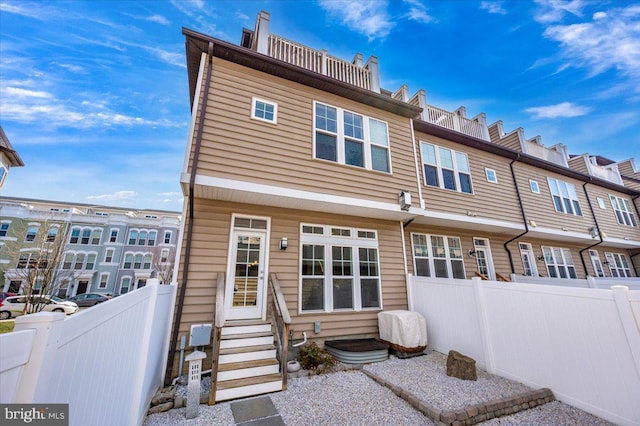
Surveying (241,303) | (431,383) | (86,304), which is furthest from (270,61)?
(86,304)

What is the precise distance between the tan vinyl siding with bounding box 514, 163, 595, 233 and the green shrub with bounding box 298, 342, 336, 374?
894cm

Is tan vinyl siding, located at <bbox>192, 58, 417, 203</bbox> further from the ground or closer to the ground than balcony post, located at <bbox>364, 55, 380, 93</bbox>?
closer to the ground

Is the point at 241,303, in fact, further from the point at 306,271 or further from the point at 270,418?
the point at 270,418

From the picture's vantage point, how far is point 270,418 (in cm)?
311

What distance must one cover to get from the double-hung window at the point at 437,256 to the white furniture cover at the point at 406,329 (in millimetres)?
2030

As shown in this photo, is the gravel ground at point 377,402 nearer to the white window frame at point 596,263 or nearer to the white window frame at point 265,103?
the white window frame at point 265,103

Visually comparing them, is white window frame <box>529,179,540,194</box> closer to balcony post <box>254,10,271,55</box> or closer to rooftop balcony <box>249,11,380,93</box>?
rooftop balcony <box>249,11,380,93</box>

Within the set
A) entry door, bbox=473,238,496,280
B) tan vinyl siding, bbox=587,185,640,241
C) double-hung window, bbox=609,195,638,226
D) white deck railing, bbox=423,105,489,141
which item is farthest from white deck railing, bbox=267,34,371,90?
double-hung window, bbox=609,195,638,226

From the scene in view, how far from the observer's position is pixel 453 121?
29.6ft

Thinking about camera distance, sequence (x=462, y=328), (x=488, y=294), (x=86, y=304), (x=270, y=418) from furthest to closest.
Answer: (x=86, y=304) < (x=462, y=328) < (x=488, y=294) < (x=270, y=418)

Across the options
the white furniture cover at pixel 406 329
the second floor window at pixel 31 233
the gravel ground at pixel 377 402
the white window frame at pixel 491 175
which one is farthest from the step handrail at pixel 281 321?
the second floor window at pixel 31 233

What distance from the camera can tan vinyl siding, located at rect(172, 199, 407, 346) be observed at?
15.0 feet

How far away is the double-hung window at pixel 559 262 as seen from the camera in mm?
9701

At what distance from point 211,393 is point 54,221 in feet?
98.4
